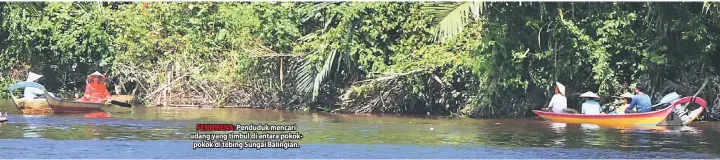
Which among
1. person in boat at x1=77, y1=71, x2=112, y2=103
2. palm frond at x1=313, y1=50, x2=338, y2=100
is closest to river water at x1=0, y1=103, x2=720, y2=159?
palm frond at x1=313, y1=50, x2=338, y2=100

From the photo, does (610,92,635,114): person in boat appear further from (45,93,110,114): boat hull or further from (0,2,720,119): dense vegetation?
(45,93,110,114): boat hull

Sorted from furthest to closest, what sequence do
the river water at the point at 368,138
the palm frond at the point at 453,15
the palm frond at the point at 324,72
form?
1. the palm frond at the point at 324,72
2. the palm frond at the point at 453,15
3. the river water at the point at 368,138

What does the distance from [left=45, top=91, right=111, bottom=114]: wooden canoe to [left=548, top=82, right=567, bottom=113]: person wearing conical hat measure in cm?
1000

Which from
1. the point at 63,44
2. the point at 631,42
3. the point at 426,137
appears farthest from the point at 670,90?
the point at 63,44

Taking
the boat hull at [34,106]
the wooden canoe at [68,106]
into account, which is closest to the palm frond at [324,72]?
the wooden canoe at [68,106]

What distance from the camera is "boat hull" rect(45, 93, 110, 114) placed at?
27203 mm

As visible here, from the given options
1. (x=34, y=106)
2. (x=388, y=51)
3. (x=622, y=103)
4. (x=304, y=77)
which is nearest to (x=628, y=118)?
(x=622, y=103)

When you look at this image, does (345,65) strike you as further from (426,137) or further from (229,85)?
(426,137)

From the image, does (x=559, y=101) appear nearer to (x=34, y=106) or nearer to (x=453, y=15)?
(x=453, y=15)

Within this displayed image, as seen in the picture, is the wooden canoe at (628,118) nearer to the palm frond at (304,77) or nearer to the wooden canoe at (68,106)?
the palm frond at (304,77)

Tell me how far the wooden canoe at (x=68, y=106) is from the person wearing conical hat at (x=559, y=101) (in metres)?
10.0

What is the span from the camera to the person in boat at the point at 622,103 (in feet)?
79.4

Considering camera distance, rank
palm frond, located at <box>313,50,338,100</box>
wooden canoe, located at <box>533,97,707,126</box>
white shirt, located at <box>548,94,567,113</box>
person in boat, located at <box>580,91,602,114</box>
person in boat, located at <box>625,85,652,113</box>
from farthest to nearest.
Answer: palm frond, located at <box>313,50,338,100</box> → white shirt, located at <box>548,94,567,113</box> → person in boat, located at <box>580,91,602,114</box> → person in boat, located at <box>625,85,652,113</box> → wooden canoe, located at <box>533,97,707,126</box>

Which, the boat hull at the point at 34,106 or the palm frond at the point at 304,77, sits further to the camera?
the palm frond at the point at 304,77
